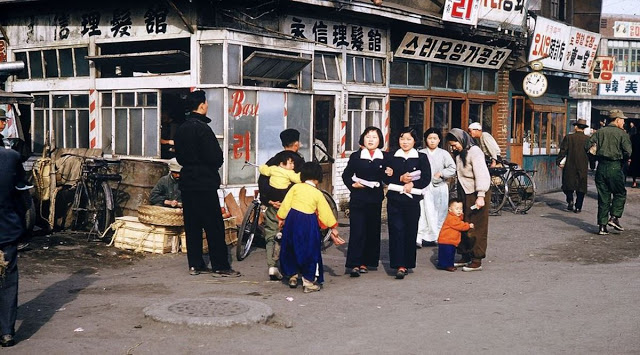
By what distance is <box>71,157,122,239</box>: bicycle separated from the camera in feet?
38.3

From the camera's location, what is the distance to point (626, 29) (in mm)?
43969

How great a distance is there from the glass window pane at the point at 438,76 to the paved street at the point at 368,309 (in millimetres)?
7589

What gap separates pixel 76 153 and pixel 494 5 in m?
10.1

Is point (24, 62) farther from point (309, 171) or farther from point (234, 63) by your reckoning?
point (309, 171)

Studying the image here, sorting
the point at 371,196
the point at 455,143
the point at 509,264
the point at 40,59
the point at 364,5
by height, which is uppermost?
the point at 364,5

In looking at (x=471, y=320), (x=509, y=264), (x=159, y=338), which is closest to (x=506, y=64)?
(x=509, y=264)

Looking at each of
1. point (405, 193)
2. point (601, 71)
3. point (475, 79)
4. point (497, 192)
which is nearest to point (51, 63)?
point (405, 193)

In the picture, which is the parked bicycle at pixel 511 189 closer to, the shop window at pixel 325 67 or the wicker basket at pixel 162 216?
the shop window at pixel 325 67

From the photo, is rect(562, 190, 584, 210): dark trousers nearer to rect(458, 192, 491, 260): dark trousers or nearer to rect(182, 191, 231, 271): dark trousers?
rect(458, 192, 491, 260): dark trousers

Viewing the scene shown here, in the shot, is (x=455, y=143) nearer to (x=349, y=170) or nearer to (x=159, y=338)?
(x=349, y=170)

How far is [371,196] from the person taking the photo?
9.49 meters

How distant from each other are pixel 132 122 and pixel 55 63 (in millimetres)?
2238

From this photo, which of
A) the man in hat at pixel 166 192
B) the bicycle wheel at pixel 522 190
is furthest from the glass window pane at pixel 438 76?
the man in hat at pixel 166 192

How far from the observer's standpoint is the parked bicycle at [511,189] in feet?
54.2
